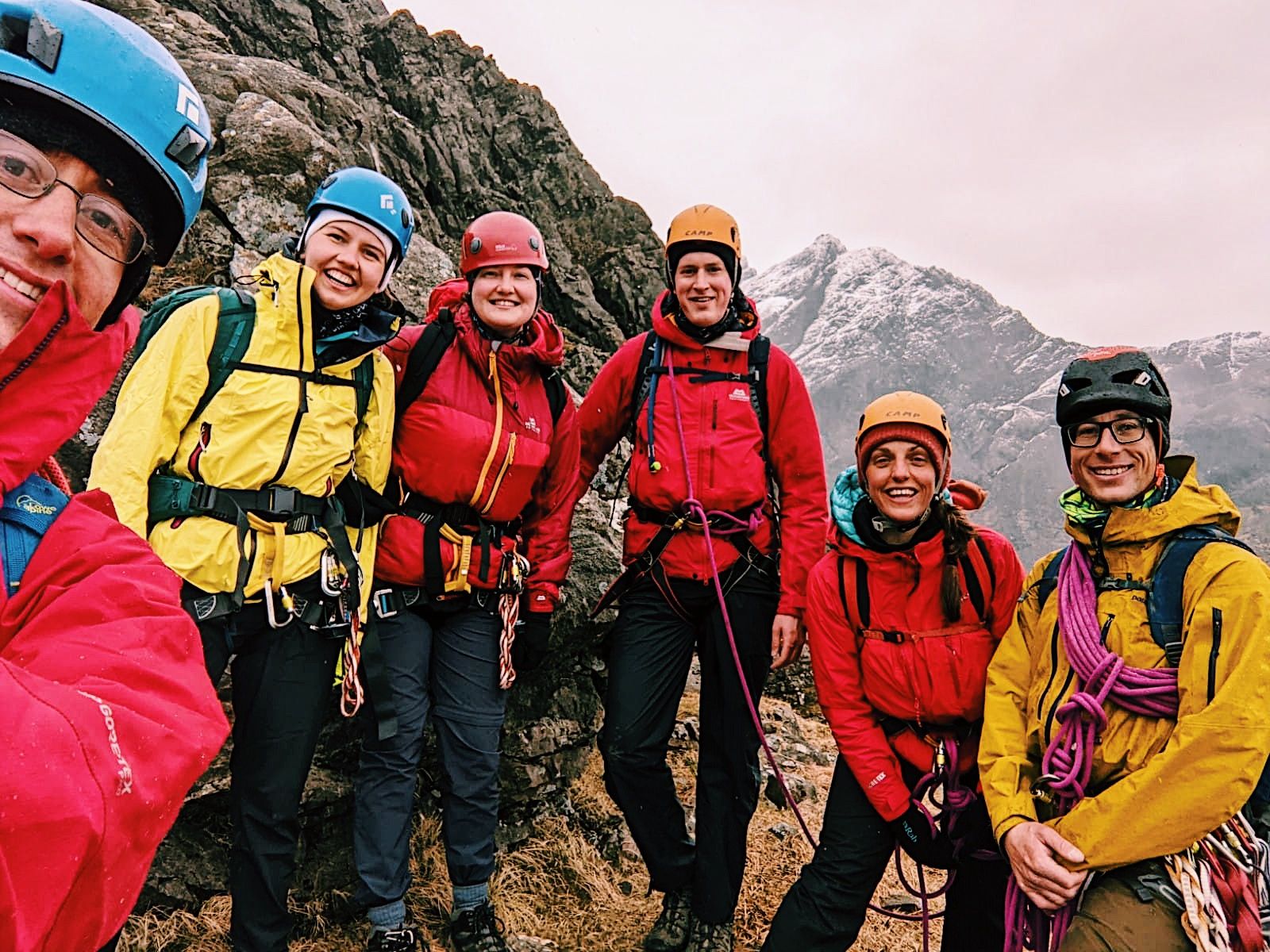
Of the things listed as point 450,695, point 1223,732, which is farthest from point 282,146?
point 1223,732

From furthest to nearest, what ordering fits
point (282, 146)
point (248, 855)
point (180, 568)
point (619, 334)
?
point (619, 334), point (282, 146), point (248, 855), point (180, 568)

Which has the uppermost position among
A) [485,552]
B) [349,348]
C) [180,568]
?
[349,348]

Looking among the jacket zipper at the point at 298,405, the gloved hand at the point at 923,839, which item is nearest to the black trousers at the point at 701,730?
the gloved hand at the point at 923,839

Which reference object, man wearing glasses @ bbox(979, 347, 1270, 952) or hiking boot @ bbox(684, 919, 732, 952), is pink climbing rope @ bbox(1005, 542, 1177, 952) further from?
hiking boot @ bbox(684, 919, 732, 952)

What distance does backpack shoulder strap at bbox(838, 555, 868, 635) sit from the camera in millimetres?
4035

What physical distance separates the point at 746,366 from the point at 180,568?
12.0 ft

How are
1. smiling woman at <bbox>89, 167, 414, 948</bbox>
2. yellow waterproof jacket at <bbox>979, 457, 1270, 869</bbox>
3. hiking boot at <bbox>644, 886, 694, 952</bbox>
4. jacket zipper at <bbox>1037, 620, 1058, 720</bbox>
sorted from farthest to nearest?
hiking boot at <bbox>644, 886, 694, 952</bbox> → jacket zipper at <bbox>1037, 620, 1058, 720</bbox> → smiling woman at <bbox>89, 167, 414, 948</bbox> → yellow waterproof jacket at <bbox>979, 457, 1270, 869</bbox>

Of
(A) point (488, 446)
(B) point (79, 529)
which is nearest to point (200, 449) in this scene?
(A) point (488, 446)

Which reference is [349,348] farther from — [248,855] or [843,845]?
[843,845]

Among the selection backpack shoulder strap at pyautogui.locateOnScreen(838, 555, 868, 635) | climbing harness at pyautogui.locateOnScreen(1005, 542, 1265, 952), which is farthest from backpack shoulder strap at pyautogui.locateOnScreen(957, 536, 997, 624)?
backpack shoulder strap at pyautogui.locateOnScreen(838, 555, 868, 635)

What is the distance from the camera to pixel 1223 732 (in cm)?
275

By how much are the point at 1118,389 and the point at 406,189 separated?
533 inches

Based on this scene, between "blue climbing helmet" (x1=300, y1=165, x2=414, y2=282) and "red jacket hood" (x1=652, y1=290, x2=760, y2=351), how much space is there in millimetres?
1847

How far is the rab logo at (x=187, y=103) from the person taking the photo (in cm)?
185
